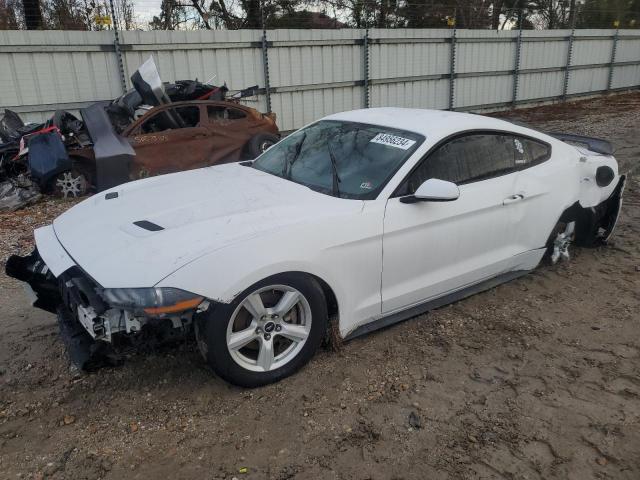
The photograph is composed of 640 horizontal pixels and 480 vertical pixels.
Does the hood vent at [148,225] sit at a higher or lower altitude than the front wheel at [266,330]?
higher

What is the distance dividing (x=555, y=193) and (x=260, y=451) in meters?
3.07

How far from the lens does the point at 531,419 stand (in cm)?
282

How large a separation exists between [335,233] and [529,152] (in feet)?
6.64

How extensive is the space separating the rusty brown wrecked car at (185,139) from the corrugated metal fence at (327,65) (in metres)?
2.70

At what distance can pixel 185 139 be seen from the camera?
8.31 meters

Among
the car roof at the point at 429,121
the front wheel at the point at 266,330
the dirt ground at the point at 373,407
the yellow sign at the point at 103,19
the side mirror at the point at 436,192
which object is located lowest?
the dirt ground at the point at 373,407

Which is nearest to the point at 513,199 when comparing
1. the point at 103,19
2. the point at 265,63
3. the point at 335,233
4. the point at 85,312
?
the point at 335,233

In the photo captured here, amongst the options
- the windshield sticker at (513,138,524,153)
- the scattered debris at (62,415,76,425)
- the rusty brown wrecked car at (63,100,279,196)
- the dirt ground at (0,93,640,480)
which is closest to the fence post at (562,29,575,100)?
the rusty brown wrecked car at (63,100,279,196)

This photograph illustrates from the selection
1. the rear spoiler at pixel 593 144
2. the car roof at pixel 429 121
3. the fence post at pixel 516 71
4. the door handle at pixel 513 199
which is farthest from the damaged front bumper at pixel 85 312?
the fence post at pixel 516 71

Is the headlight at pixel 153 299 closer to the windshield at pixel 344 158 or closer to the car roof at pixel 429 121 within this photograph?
the windshield at pixel 344 158

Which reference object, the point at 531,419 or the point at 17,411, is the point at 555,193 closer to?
the point at 531,419

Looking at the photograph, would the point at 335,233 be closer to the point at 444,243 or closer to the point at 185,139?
the point at 444,243

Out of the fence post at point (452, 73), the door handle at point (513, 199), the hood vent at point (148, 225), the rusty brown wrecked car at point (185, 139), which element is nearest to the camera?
the hood vent at point (148, 225)

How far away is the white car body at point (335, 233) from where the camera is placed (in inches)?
107
